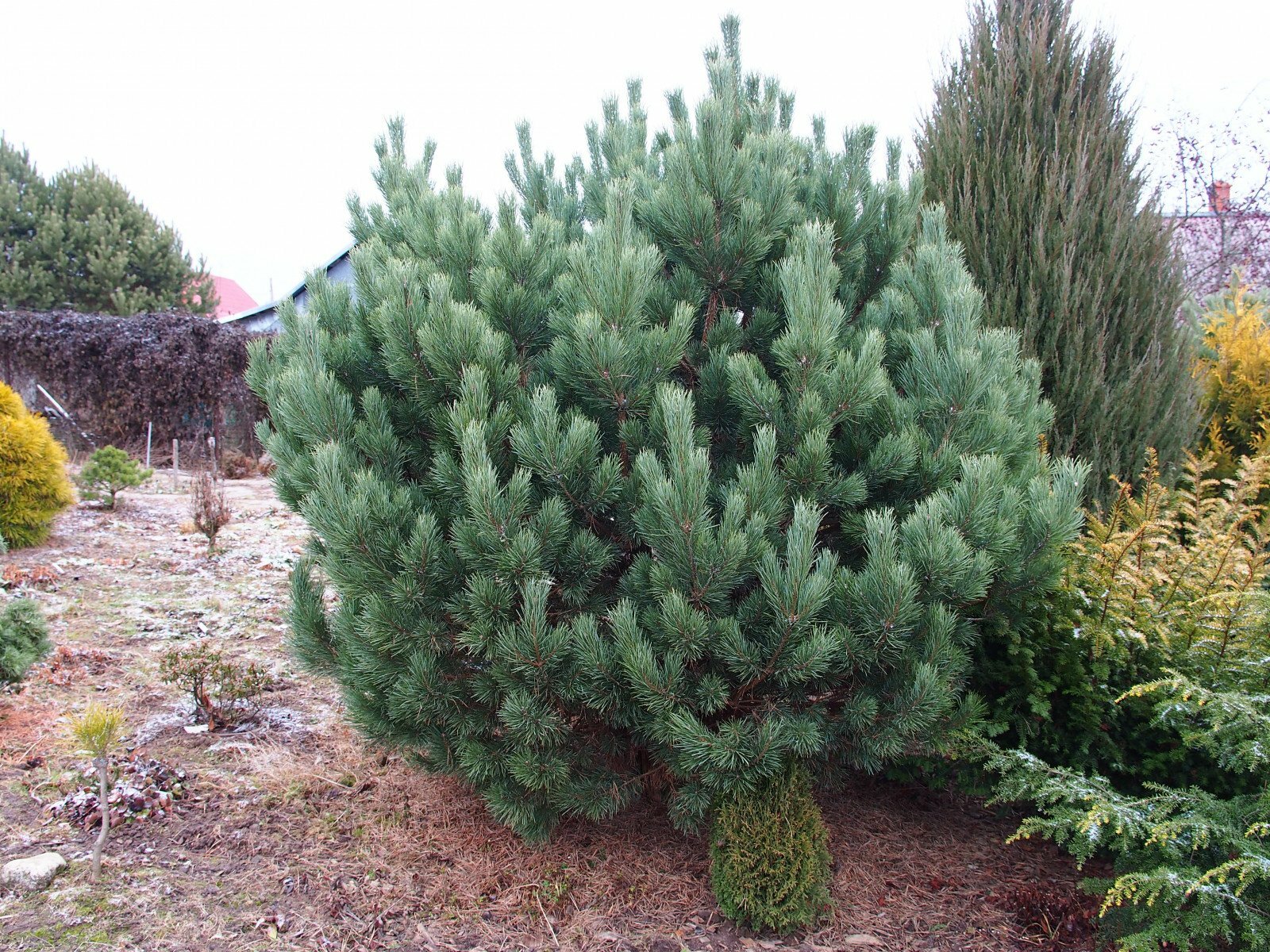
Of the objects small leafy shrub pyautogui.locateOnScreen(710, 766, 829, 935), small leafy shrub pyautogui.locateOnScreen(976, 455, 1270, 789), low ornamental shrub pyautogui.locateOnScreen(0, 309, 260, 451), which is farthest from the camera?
low ornamental shrub pyautogui.locateOnScreen(0, 309, 260, 451)

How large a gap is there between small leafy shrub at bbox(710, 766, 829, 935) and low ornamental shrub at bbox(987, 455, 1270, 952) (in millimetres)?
615

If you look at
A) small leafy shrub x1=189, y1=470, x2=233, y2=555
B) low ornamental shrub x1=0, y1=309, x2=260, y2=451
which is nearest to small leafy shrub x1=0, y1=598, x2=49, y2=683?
small leafy shrub x1=189, y1=470, x2=233, y2=555

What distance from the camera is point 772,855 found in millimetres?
2422

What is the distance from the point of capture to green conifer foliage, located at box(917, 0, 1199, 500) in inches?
156

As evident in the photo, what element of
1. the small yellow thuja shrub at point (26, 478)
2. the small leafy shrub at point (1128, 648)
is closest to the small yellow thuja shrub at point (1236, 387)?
the small leafy shrub at point (1128, 648)

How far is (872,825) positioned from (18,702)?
3769 mm

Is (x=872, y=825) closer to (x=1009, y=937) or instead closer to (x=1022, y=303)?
(x=1009, y=937)

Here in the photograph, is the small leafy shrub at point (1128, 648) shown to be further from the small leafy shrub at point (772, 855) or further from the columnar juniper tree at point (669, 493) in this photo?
the small leafy shrub at point (772, 855)

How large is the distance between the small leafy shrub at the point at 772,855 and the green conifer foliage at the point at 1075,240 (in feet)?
8.01

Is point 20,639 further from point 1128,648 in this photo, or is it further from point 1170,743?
point 1170,743

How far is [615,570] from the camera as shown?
2.54 metres

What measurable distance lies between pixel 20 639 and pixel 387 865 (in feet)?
5.89

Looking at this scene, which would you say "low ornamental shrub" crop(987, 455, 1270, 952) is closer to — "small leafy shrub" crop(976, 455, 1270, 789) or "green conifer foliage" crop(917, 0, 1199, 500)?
"small leafy shrub" crop(976, 455, 1270, 789)

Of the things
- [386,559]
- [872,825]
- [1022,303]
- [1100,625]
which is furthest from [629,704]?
[1022,303]
